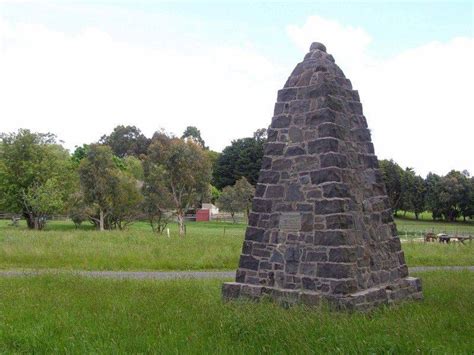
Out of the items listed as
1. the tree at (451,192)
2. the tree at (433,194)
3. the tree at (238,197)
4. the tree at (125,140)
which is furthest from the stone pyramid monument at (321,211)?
the tree at (125,140)

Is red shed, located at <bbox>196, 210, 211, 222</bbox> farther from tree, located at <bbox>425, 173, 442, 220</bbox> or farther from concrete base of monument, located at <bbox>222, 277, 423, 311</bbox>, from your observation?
concrete base of monument, located at <bbox>222, 277, 423, 311</bbox>

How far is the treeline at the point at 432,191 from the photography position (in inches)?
3113

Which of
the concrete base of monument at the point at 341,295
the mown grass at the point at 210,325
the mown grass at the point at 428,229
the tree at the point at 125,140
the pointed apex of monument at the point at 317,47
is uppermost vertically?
the tree at the point at 125,140

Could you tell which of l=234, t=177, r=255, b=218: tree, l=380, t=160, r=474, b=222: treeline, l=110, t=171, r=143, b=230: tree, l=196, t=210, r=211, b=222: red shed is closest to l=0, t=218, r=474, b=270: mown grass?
l=110, t=171, r=143, b=230: tree

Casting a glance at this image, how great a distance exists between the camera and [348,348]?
6.69 m

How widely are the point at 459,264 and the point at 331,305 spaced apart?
45.8ft

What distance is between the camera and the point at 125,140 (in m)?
106

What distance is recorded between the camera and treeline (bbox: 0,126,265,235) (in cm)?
4100

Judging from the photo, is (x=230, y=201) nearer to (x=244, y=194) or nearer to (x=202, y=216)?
(x=244, y=194)

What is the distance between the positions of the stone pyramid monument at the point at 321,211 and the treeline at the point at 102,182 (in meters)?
29.7

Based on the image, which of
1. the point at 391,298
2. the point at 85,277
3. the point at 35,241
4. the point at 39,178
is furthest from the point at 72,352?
the point at 39,178

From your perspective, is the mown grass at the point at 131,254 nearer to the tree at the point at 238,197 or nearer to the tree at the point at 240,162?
the tree at the point at 238,197

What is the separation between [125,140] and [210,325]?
329 feet

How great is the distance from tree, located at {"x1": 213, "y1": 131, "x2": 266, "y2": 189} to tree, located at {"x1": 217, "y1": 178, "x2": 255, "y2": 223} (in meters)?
10.7
